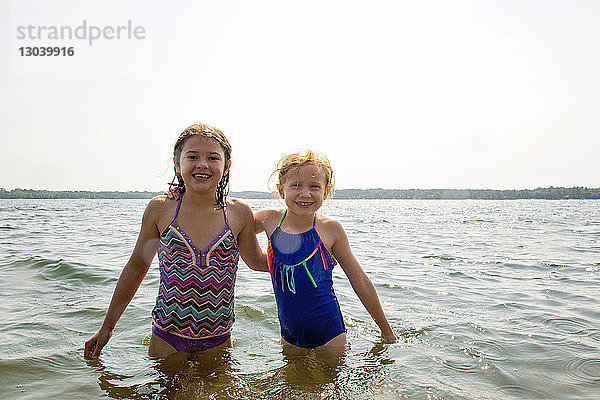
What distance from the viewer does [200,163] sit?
3.29m

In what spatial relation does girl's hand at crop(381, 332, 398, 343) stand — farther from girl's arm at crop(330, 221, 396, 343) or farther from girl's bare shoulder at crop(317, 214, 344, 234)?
girl's bare shoulder at crop(317, 214, 344, 234)

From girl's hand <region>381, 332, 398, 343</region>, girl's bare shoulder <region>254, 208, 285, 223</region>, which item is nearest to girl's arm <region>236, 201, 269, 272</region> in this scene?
girl's bare shoulder <region>254, 208, 285, 223</region>

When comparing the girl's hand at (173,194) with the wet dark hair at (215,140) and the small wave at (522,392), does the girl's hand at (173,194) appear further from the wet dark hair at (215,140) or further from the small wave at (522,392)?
the small wave at (522,392)

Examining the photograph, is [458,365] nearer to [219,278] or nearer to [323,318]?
[323,318]

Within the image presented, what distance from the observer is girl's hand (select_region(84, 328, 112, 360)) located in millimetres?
3326

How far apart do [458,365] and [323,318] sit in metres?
1.33

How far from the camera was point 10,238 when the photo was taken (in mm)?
14477

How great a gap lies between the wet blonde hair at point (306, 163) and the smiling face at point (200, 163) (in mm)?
→ 653

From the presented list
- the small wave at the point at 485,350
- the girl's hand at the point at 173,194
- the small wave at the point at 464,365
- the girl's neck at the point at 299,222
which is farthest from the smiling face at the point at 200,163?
the small wave at the point at 485,350

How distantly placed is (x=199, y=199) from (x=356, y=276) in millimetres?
1486

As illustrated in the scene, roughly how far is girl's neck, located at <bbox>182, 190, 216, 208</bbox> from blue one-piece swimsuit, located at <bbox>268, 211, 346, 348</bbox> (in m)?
0.65

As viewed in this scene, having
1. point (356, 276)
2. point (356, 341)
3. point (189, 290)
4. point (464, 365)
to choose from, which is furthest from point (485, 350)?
point (189, 290)

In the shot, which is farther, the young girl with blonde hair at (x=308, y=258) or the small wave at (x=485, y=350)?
the small wave at (x=485, y=350)

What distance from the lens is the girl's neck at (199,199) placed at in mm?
3434
